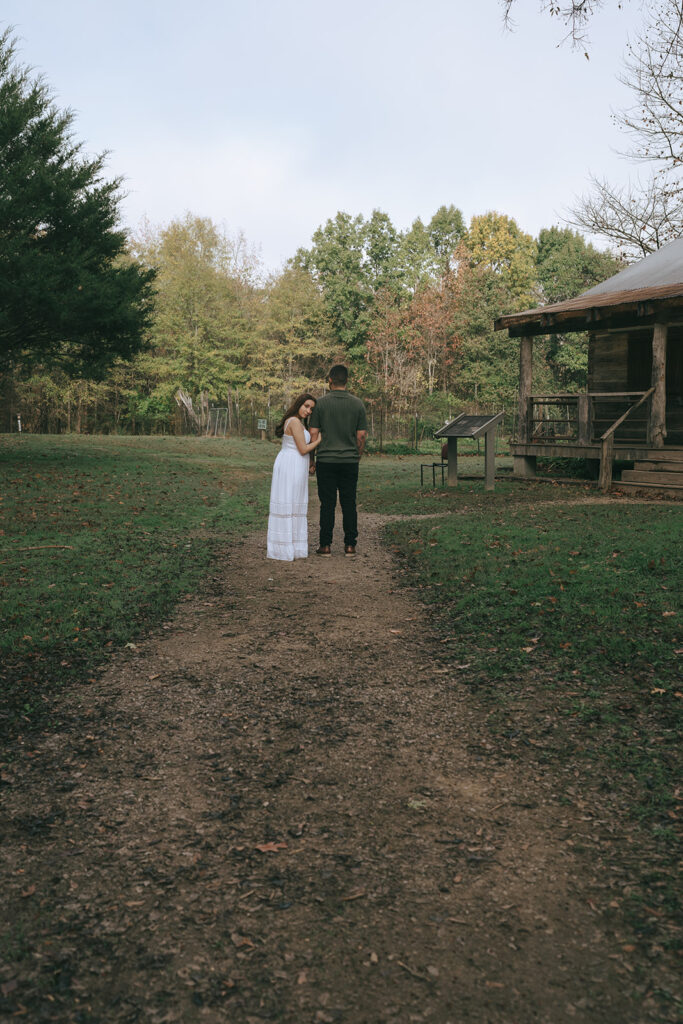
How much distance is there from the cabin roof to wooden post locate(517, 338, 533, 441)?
0.43 meters

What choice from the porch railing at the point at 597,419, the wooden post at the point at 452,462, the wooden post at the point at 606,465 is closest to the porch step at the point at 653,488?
the wooden post at the point at 606,465

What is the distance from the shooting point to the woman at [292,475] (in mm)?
8320

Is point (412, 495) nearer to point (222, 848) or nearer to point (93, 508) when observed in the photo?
point (93, 508)

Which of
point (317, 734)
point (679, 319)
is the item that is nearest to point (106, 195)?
point (679, 319)

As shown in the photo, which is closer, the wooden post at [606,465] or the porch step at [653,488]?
the porch step at [653,488]

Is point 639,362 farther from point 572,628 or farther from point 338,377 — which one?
point 572,628

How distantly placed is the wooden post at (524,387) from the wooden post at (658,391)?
3504 mm

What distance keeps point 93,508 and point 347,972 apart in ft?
36.9

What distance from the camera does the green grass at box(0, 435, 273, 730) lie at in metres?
5.67

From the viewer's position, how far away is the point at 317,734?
14.0 ft

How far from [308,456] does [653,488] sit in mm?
9286

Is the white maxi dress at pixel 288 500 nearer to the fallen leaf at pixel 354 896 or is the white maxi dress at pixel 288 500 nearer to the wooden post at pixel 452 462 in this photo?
the fallen leaf at pixel 354 896

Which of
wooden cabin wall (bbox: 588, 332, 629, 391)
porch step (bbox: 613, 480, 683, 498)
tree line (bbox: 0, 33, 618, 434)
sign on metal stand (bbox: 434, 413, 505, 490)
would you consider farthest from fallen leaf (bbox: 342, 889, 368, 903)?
tree line (bbox: 0, 33, 618, 434)

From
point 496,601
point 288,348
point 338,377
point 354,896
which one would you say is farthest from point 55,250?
point 288,348
